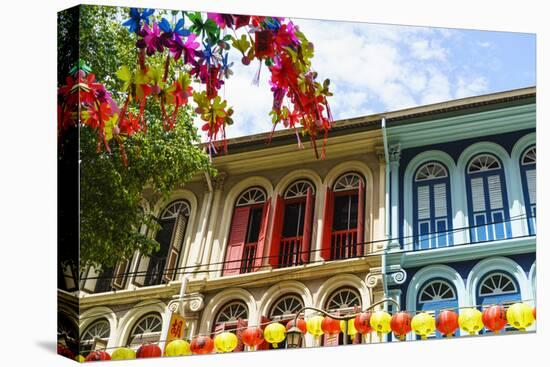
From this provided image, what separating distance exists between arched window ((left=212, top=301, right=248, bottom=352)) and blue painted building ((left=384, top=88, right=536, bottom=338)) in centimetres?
147

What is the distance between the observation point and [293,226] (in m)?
8.48

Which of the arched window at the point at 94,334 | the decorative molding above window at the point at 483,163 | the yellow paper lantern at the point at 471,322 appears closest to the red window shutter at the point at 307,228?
the yellow paper lantern at the point at 471,322

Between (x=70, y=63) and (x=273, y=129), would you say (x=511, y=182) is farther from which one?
(x=70, y=63)

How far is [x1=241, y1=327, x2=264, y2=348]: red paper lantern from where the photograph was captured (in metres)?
8.02

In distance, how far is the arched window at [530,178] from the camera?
8.77m

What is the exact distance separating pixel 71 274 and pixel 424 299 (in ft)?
11.6

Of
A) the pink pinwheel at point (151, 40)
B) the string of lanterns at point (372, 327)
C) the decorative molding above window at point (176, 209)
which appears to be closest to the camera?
the pink pinwheel at point (151, 40)

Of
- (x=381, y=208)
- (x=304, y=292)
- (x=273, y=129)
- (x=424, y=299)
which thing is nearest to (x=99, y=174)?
(x=273, y=129)

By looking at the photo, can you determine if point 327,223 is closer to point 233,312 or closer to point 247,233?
point 247,233

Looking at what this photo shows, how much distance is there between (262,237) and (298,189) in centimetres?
63

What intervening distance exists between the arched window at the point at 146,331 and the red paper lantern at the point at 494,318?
10.6 ft

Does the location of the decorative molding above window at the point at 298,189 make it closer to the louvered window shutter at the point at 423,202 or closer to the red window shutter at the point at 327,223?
the red window shutter at the point at 327,223

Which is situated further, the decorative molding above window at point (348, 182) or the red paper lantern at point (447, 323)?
the decorative molding above window at point (348, 182)

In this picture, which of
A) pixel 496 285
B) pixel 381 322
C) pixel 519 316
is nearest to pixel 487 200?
pixel 496 285
